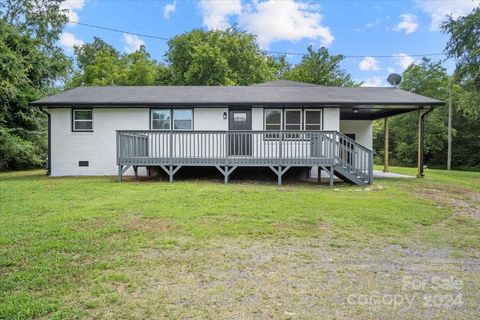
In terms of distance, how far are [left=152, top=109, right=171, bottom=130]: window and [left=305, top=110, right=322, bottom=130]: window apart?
16.6 ft

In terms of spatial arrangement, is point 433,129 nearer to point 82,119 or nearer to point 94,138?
point 94,138

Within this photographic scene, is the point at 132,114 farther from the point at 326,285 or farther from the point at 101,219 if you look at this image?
the point at 326,285

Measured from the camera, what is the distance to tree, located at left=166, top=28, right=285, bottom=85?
95.1ft

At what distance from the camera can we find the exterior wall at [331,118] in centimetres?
1227

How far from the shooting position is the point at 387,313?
8.81 feet

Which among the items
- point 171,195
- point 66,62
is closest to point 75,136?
point 171,195

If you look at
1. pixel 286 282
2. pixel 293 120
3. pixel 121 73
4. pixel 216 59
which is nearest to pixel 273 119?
pixel 293 120

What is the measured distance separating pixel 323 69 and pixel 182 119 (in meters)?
25.4

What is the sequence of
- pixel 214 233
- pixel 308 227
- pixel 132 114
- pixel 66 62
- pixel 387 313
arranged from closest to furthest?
pixel 387 313, pixel 214 233, pixel 308 227, pixel 132 114, pixel 66 62

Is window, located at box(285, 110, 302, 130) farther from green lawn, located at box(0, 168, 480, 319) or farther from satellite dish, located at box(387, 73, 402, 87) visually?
satellite dish, located at box(387, 73, 402, 87)

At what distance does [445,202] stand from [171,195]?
6.29 metres

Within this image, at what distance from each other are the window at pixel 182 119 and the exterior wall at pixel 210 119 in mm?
251

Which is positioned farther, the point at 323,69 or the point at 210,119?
the point at 323,69

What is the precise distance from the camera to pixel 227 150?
1064cm
